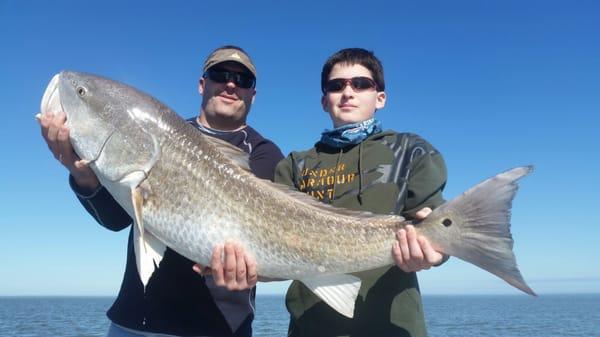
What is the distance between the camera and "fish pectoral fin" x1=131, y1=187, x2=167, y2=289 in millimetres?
4250

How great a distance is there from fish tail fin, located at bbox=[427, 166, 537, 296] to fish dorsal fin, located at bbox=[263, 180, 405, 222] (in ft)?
1.39

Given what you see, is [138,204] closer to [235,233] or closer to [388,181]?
[235,233]

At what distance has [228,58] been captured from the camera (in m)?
5.75

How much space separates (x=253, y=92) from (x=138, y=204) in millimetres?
2333

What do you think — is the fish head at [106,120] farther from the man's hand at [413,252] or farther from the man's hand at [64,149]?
the man's hand at [413,252]

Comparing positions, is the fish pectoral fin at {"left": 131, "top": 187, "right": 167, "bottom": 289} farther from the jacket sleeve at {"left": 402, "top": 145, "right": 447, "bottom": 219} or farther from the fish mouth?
the jacket sleeve at {"left": 402, "top": 145, "right": 447, "bottom": 219}

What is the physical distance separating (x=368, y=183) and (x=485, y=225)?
3.62 feet

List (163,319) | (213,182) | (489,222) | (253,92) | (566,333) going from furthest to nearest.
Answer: (566,333)
(253,92)
(163,319)
(213,182)
(489,222)

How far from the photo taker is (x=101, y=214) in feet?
16.4

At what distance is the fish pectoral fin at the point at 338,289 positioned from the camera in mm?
3996

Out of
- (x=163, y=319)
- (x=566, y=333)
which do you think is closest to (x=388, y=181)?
(x=163, y=319)

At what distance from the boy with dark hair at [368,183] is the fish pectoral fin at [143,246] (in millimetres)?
1297

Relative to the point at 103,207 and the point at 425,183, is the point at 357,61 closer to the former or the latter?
the point at 425,183

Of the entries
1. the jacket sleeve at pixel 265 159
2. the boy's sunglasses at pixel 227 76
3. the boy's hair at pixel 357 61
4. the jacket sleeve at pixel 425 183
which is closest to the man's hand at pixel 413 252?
the jacket sleeve at pixel 425 183
